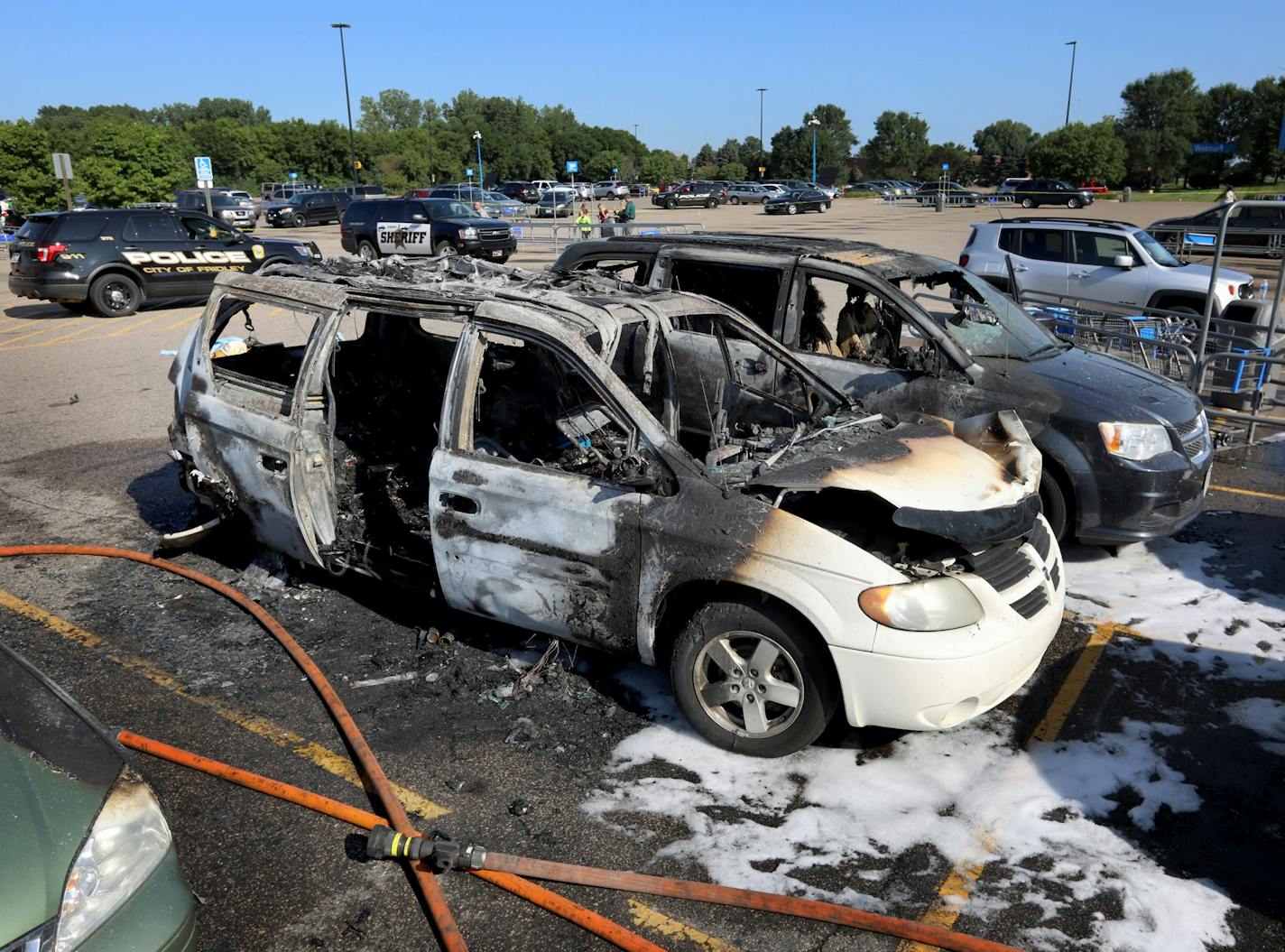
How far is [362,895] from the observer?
3.32 meters

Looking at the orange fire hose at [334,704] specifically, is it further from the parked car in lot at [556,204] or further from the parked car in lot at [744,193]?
the parked car in lot at [744,193]

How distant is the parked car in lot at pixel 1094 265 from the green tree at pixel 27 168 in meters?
37.8

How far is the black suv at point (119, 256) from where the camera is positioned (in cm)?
1600

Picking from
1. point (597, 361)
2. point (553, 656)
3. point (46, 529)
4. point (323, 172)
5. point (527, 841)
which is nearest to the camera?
point (527, 841)

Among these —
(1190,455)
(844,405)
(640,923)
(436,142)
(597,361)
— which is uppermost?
(436,142)

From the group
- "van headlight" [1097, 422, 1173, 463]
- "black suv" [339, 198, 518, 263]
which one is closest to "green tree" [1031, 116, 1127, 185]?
"black suv" [339, 198, 518, 263]

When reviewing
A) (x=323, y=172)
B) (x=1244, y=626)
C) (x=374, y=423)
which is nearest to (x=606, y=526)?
(x=374, y=423)

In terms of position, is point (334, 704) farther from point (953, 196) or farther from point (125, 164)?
point (125, 164)

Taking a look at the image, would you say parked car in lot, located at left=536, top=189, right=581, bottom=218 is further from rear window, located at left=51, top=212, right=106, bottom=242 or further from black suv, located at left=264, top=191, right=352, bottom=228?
rear window, located at left=51, top=212, right=106, bottom=242

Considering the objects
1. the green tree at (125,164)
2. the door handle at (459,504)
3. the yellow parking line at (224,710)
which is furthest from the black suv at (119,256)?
the green tree at (125,164)

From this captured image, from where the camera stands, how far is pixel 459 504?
4430 millimetres

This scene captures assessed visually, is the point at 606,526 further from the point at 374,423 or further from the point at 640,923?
the point at 374,423

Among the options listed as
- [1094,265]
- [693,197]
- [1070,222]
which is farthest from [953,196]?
[693,197]

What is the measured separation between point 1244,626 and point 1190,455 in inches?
46.5
